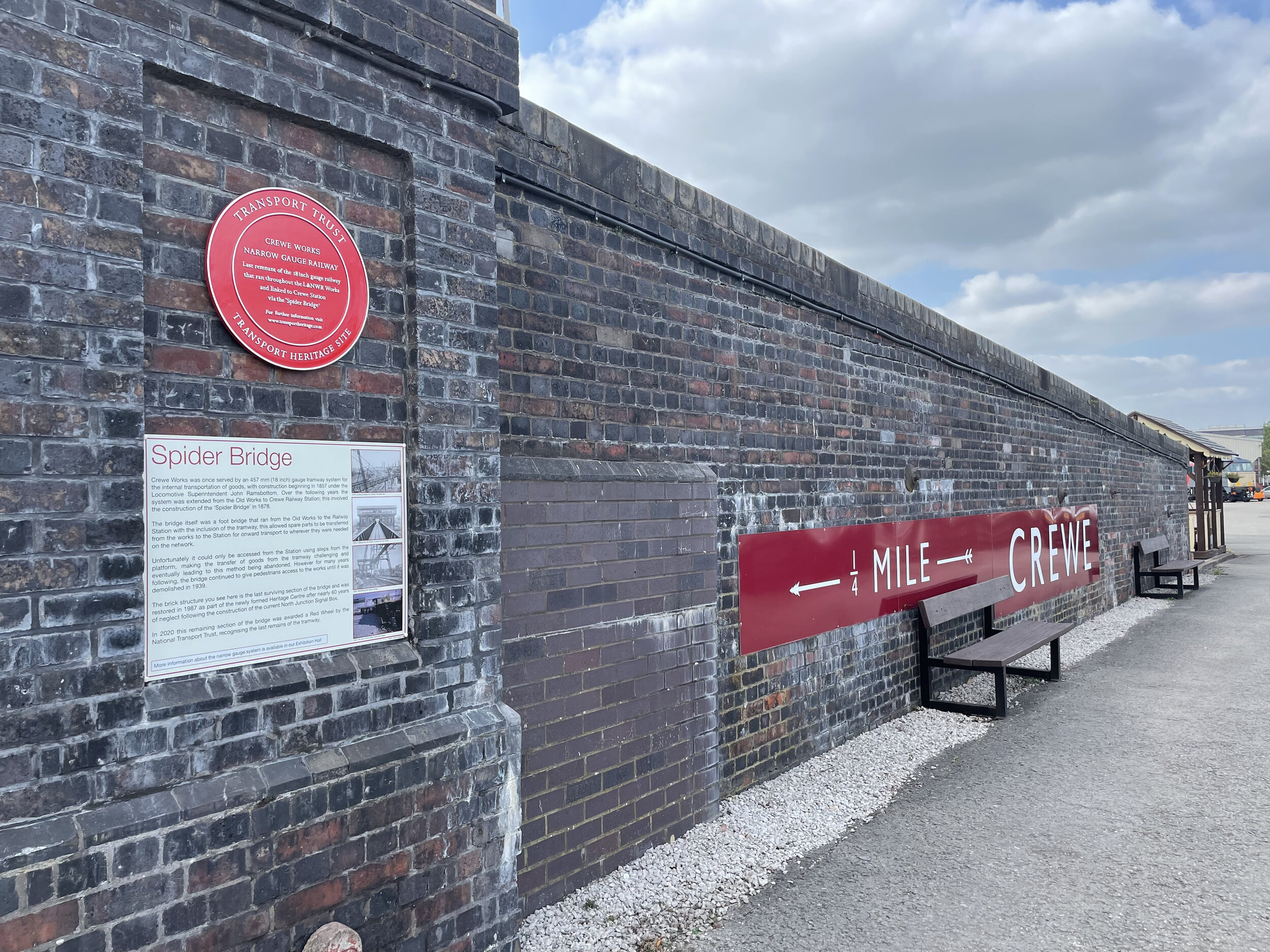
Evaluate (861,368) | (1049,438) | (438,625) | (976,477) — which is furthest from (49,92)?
(1049,438)

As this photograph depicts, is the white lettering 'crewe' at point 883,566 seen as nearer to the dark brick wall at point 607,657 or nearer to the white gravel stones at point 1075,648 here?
the white gravel stones at point 1075,648

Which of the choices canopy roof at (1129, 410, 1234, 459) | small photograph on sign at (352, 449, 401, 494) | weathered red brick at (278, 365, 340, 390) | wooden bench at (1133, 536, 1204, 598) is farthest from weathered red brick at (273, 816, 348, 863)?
canopy roof at (1129, 410, 1234, 459)

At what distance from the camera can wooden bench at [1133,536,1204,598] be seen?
1434 cm

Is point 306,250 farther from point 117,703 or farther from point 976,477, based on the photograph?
point 976,477

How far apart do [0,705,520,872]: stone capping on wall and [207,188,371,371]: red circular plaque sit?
1.21 m

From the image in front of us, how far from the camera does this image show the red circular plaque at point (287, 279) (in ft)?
8.00

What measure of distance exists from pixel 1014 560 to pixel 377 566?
8418mm

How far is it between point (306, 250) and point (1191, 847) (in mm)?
5039

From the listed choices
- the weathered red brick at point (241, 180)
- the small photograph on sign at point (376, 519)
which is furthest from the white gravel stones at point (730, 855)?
the weathered red brick at point (241, 180)

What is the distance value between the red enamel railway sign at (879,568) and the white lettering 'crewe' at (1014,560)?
1cm

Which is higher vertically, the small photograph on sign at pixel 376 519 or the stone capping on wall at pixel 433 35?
the stone capping on wall at pixel 433 35

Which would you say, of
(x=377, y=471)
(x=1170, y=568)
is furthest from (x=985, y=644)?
(x=1170, y=568)

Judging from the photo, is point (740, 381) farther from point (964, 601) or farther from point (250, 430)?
point (964, 601)

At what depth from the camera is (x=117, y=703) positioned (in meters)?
2.14
